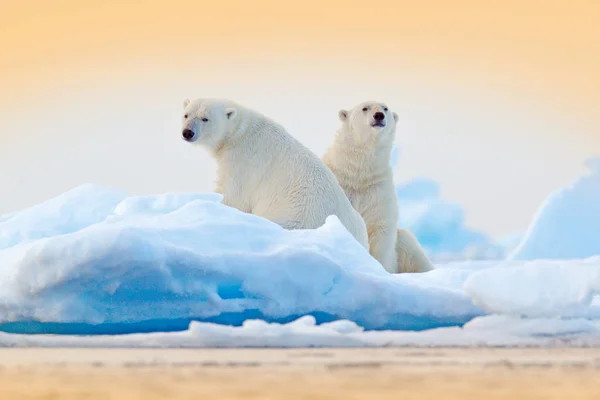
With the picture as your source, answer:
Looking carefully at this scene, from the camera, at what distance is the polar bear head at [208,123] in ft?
27.5

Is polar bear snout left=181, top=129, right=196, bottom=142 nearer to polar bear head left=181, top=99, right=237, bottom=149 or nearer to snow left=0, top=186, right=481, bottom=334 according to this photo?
polar bear head left=181, top=99, right=237, bottom=149

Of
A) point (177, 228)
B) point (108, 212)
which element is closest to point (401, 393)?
point (177, 228)

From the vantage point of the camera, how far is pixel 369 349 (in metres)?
4.45

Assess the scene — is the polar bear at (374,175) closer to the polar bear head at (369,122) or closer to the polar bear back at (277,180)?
the polar bear head at (369,122)

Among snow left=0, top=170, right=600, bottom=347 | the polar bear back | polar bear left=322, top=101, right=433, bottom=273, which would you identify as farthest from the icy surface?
polar bear left=322, top=101, right=433, bottom=273

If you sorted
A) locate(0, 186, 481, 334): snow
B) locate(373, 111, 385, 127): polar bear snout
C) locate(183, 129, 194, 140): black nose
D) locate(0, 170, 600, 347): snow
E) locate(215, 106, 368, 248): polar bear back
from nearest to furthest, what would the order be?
locate(0, 170, 600, 347): snow, locate(0, 186, 481, 334): snow, locate(215, 106, 368, 248): polar bear back, locate(183, 129, 194, 140): black nose, locate(373, 111, 385, 127): polar bear snout

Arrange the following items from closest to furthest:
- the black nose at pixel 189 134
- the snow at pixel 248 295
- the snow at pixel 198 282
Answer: the snow at pixel 248 295
the snow at pixel 198 282
the black nose at pixel 189 134

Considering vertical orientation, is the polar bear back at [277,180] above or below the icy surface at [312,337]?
above

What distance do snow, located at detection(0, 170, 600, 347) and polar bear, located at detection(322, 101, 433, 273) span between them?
3.79 metres

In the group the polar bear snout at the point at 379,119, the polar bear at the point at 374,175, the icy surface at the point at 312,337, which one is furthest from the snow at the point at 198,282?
the polar bear snout at the point at 379,119

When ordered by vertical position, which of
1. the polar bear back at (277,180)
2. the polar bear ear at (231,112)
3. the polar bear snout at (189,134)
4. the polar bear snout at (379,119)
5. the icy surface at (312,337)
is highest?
the polar bear snout at (379,119)

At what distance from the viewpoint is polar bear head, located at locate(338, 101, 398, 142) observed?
9.70 metres

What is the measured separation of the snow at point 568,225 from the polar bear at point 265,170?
5.58 m

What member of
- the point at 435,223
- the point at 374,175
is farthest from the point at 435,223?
the point at 374,175
